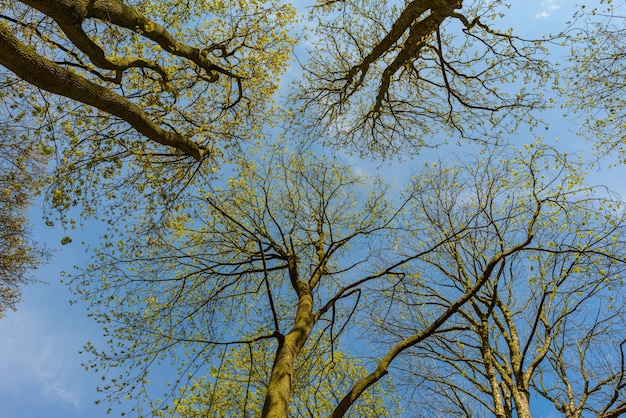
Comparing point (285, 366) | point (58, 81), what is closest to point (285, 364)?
point (285, 366)

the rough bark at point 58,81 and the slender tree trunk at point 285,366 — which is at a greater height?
the rough bark at point 58,81

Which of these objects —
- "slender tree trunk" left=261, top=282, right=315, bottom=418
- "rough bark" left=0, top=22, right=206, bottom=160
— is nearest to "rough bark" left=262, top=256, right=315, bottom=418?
"slender tree trunk" left=261, top=282, right=315, bottom=418

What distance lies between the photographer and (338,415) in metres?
3.84

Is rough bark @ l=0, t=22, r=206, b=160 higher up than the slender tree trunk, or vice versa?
rough bark @ l=0, t=22, r=206, b=160

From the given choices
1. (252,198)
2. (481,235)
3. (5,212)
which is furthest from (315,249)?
(5,212)

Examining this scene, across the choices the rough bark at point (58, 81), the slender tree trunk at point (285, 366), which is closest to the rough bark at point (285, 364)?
the slender tree trunk at point (285, 366)

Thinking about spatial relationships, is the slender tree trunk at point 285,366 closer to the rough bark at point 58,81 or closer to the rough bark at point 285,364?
the rough bark at point 285,364

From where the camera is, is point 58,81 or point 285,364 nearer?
point 58,81

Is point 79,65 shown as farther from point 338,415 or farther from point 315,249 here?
point 338,415

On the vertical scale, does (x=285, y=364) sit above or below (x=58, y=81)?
below

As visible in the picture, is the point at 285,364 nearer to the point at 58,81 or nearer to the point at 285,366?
the point at 285,366

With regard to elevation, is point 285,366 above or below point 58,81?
below

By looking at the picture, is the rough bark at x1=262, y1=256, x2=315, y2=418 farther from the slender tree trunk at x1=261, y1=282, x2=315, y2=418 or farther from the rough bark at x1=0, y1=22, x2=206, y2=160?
the rough bark at x1=0, y1=22, x2=206, y2=160

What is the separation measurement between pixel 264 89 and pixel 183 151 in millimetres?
2309
